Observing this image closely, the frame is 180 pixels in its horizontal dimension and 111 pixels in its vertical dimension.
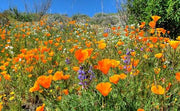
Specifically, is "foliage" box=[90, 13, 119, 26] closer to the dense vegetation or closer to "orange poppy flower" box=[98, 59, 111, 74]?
the dense vegetation

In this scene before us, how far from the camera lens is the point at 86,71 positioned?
1684mm

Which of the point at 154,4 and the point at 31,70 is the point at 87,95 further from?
the point at 154,4

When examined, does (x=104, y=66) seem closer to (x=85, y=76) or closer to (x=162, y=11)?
(x=85, y=76)

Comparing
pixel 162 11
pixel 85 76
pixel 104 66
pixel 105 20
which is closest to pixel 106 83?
pixel 104 66

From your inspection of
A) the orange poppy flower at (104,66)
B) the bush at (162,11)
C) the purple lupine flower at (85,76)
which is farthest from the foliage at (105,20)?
the orange poppy flower at (104,66)

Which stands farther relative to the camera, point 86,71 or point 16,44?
point 16,44

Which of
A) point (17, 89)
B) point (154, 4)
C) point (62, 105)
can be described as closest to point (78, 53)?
point (62, 105)

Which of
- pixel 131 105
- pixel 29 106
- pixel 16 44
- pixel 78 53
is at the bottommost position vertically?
pixel 29 106

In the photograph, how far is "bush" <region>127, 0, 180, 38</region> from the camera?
5309 millimetres

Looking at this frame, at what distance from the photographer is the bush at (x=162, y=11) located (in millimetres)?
5309

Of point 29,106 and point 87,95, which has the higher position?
point 87,95

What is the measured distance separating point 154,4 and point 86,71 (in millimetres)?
4702

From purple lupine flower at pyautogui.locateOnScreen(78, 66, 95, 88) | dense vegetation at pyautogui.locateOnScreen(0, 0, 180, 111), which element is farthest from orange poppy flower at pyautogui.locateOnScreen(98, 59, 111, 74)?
purple lupine flower at pyautogui.locateOnScreen(78, 66, 95, 88)

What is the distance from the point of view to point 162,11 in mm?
5570
